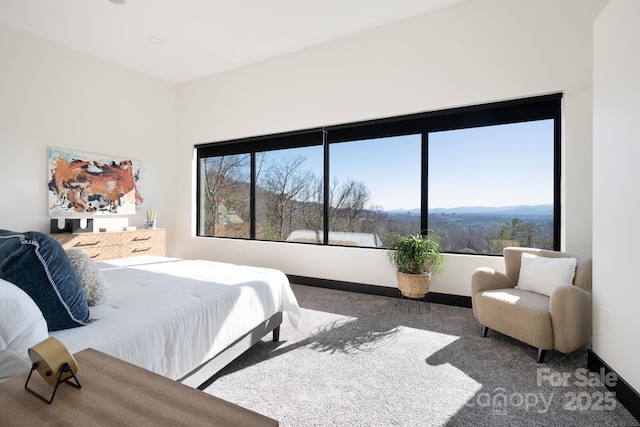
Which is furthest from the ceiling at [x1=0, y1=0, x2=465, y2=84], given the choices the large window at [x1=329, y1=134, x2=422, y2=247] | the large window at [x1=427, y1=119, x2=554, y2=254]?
the large window at [x1=427, y1=119, x2=554, y2=254]

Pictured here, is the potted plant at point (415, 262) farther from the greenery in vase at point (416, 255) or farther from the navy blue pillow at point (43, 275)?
the navy blue pillow at point (43, 275)

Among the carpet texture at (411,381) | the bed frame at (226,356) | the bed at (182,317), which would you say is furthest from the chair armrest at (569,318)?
the bed frame at (226,356)

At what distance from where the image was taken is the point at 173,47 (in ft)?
14.2

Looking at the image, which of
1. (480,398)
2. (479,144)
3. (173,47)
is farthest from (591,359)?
(173,47)

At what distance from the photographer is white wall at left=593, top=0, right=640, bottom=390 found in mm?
1705

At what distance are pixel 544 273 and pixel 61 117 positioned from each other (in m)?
5.99

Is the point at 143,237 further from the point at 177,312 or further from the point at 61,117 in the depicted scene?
the point at 177,312

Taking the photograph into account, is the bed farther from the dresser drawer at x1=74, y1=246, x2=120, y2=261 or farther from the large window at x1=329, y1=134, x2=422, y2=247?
the large window at x1=329, y1=134, x2=422, y2=247

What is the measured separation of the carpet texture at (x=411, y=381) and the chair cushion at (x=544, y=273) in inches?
19.5

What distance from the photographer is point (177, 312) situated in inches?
64.1

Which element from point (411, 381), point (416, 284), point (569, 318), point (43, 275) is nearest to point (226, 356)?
point (43, 275)

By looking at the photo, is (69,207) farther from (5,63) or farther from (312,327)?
(312,327)

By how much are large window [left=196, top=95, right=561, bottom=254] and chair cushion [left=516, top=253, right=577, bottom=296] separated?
79 cm

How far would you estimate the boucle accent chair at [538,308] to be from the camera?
2092 millimetres
